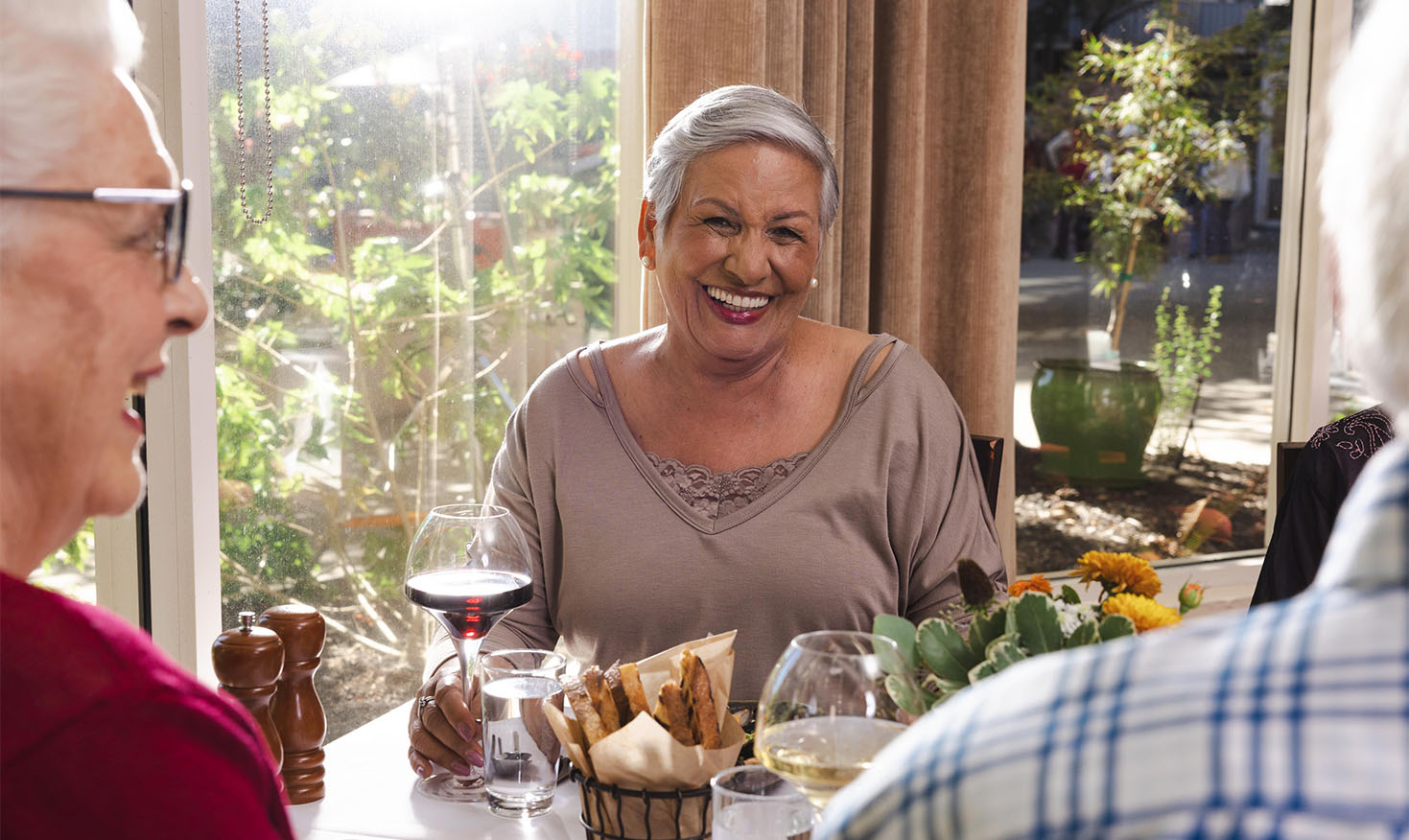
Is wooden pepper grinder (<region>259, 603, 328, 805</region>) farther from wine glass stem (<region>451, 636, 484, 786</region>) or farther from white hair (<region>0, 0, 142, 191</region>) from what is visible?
white hair (<region>0, 0, 142, 191</region>)

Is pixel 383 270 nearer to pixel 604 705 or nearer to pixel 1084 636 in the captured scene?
pixel 604 705

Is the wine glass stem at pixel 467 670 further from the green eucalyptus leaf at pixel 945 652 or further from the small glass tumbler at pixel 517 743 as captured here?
the green eucalyptus leaf at pixel 945 652

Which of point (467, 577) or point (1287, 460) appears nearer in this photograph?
point (467, 577)

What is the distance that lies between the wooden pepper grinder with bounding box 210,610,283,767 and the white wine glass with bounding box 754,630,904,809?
602mm

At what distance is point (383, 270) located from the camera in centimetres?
223

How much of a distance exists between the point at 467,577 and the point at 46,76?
0.69 metres

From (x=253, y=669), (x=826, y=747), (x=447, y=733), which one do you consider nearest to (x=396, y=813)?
(x=447, y=733)

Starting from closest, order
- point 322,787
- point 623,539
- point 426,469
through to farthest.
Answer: point 322,787 → point 623,539 → point 426,469

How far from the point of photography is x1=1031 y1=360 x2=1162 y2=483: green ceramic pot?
343cm

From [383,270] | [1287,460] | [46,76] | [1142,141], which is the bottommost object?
[1287,460]

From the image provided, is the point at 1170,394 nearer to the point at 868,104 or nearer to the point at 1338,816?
the point at 868,104

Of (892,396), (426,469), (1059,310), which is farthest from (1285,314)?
(426,469)

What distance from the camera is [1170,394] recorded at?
3557 millimetres

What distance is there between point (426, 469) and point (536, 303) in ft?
1.50
